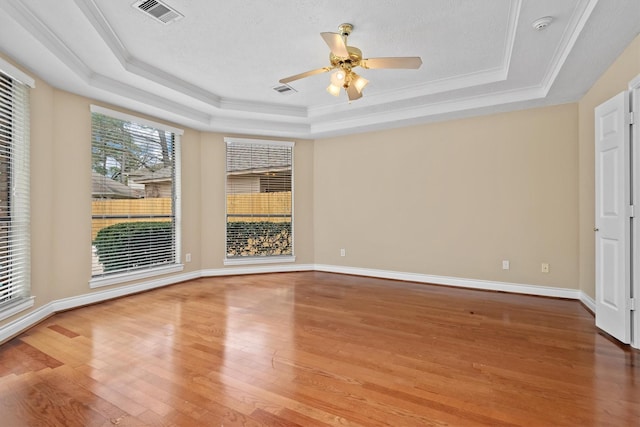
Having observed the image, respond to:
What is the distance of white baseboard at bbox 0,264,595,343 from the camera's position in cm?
320

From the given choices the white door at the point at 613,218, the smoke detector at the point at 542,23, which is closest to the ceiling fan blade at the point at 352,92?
the smoke detector at the point at 542,23

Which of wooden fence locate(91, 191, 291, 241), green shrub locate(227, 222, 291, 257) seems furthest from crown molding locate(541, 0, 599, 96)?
green shrub locate(227, 222, 291, 257)

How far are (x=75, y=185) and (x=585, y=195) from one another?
6.03m

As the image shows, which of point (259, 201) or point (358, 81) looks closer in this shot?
point (358, 81)

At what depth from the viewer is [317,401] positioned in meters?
1.91

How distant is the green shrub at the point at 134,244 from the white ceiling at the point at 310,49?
164 cm

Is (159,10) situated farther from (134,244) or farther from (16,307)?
(134,244)

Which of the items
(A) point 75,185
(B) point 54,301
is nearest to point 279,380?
(B) point 54,301

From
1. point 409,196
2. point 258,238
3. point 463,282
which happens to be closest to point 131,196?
point 258,238

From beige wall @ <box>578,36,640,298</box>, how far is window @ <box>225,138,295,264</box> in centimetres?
423

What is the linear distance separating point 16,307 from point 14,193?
1068 mm

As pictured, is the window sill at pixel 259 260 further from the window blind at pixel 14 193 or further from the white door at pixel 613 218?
the white door at pixel 613 218

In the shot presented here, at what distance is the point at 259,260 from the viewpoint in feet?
18.9

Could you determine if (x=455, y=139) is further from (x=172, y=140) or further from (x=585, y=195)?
(x=172, y=140)
